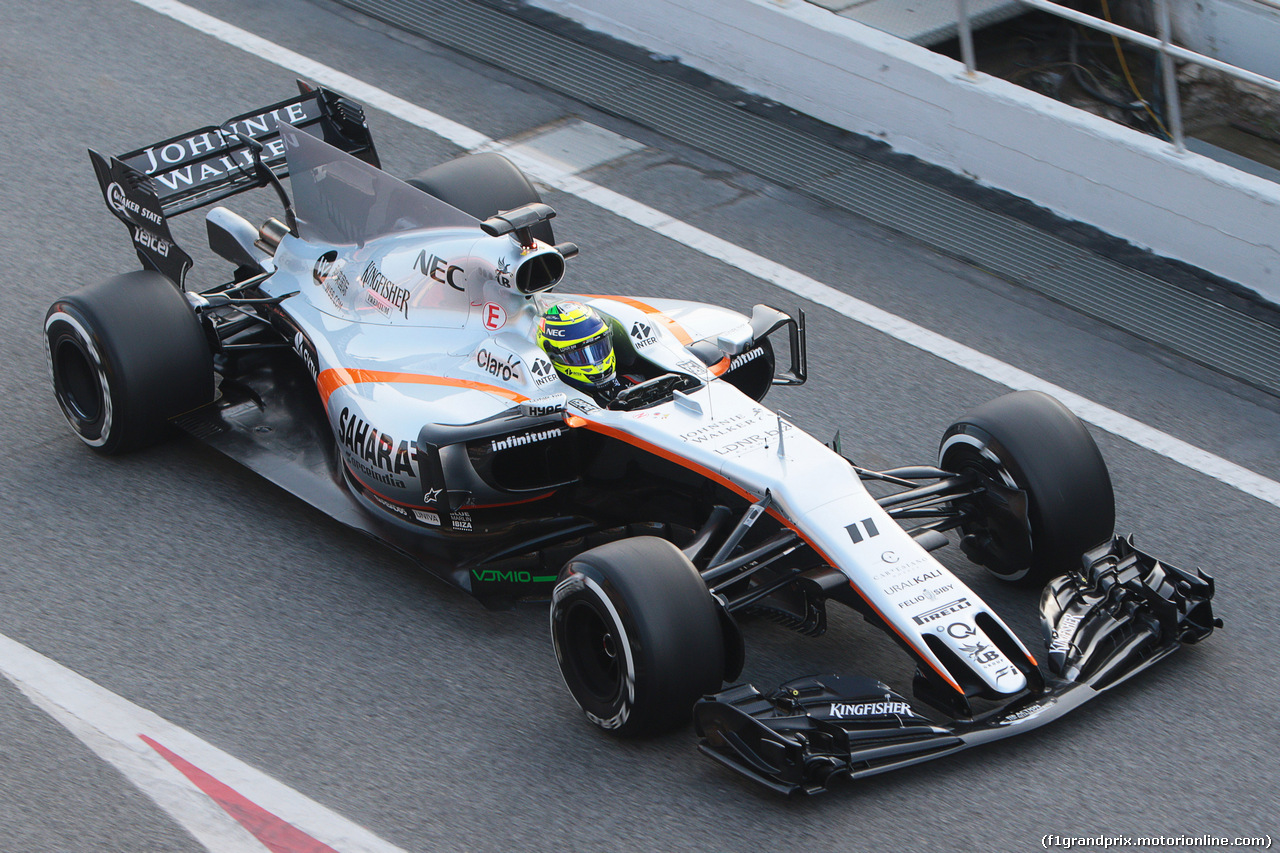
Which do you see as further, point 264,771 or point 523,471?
point 523,471

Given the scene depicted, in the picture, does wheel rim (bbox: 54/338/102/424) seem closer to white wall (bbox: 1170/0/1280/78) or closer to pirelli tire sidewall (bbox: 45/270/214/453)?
pirelli tire sidewall (bbox: 45/270/214/453)

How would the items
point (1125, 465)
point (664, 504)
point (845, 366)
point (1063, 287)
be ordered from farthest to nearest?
point (1063, 287) < point (845, 366) < point (1125, 465) < point (664, 504)

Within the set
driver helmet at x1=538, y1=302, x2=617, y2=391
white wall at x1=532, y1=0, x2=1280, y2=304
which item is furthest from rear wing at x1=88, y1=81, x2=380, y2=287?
white wall at x1=532, y1=0, x2=1280, y2=304

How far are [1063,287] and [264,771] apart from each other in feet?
17.6

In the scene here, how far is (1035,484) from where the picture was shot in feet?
19.3

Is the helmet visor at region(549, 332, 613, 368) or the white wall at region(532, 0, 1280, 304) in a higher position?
the helmet visor at region(549, 332, 613, 368)

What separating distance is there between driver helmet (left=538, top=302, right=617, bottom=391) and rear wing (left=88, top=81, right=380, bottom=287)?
7.57 ft

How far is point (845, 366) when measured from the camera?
317 inches

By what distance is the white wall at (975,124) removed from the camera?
8.49 metres

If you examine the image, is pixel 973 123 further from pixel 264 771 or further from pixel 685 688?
pixel 264 771

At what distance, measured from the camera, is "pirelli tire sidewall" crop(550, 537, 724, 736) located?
5105 millimetres

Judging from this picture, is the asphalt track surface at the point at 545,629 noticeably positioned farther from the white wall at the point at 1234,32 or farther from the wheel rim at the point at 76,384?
the white wall at the point at 1234,32

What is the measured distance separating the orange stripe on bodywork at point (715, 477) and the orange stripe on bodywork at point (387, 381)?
349 millimetres

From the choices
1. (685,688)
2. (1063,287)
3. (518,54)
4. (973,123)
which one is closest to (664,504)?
(685,688)
